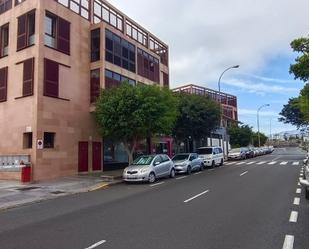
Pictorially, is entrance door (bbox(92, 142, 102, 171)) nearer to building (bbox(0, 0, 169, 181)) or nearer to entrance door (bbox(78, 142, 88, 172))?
building (bbox(0, 0, 169, 181))

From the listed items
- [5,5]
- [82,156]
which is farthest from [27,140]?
[5,5]

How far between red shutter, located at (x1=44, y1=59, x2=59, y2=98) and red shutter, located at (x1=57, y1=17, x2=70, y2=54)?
1423 millimetres

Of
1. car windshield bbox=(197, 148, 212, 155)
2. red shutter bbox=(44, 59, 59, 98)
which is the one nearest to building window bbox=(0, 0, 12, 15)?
red shutter bbox=(44, 59, 59, 98)

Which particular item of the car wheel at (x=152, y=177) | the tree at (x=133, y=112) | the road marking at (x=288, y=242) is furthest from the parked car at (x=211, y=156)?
the road marking at (x=288, y=242)

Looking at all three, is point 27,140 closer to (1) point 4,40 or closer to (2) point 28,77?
(2) point 28,77

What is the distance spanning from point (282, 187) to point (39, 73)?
1528 cm

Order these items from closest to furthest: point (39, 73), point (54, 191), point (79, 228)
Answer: point (79, 228)
point (54, 191)
point (39, 73)

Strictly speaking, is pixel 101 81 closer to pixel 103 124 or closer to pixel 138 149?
pixel 103 124

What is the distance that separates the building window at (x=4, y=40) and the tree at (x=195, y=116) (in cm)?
1514

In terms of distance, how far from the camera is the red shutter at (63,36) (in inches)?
967

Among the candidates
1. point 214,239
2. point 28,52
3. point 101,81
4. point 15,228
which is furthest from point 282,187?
point 28,52

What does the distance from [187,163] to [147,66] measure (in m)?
11.7

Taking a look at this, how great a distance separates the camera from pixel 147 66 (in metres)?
33.9

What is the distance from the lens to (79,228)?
28.7ft
